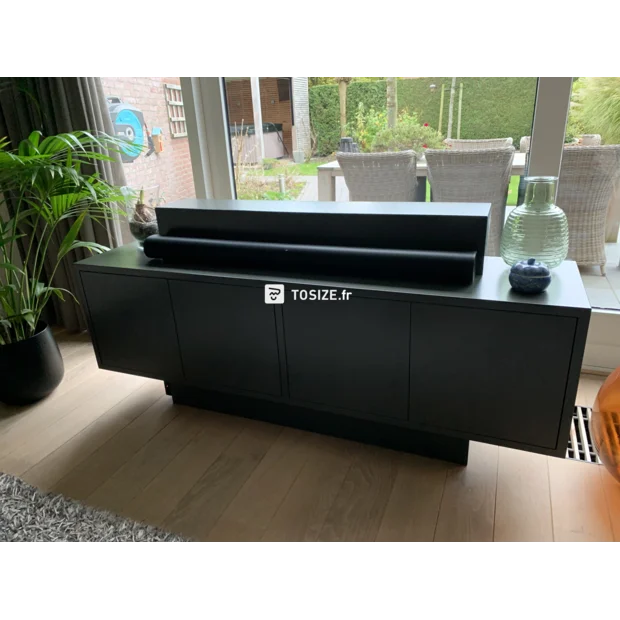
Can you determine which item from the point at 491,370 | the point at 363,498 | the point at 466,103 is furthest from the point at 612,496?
the point at 466,103

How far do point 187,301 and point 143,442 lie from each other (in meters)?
0.59

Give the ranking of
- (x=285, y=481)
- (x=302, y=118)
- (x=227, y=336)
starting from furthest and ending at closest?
(x=302, y=118) → (x=227, y=336) → (x=285, y=481)

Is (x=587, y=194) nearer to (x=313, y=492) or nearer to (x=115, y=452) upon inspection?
(x=313, y=492)

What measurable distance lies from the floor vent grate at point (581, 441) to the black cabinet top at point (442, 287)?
551 mm

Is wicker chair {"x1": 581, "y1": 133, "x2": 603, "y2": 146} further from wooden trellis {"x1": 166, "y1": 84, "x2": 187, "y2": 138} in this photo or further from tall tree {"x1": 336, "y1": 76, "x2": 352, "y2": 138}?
wooden trellis {"x1": 166, "y1": 84, "x2": 187, "y2": 138}

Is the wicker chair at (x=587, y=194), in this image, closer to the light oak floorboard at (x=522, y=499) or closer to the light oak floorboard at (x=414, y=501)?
the light oak floorboard at (x=522, y=499)

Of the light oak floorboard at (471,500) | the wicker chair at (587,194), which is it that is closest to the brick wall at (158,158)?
the wicker chair at (587,194)

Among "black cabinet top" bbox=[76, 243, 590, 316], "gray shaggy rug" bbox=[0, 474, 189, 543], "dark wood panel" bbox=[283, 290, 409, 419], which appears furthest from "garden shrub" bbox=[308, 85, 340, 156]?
"gray shaggy rug" bbox=[0, 474, 189, 543]

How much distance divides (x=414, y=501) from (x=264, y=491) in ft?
1.60

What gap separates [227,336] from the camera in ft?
6.11

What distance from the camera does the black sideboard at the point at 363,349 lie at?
148cm

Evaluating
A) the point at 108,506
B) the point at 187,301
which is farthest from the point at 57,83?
the point at 108,506

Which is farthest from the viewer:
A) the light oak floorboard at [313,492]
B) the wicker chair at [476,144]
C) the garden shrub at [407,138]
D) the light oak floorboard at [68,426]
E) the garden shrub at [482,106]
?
the garden shrub at [407,138]

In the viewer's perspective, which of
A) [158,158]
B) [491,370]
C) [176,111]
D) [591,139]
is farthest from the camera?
[158,158]
